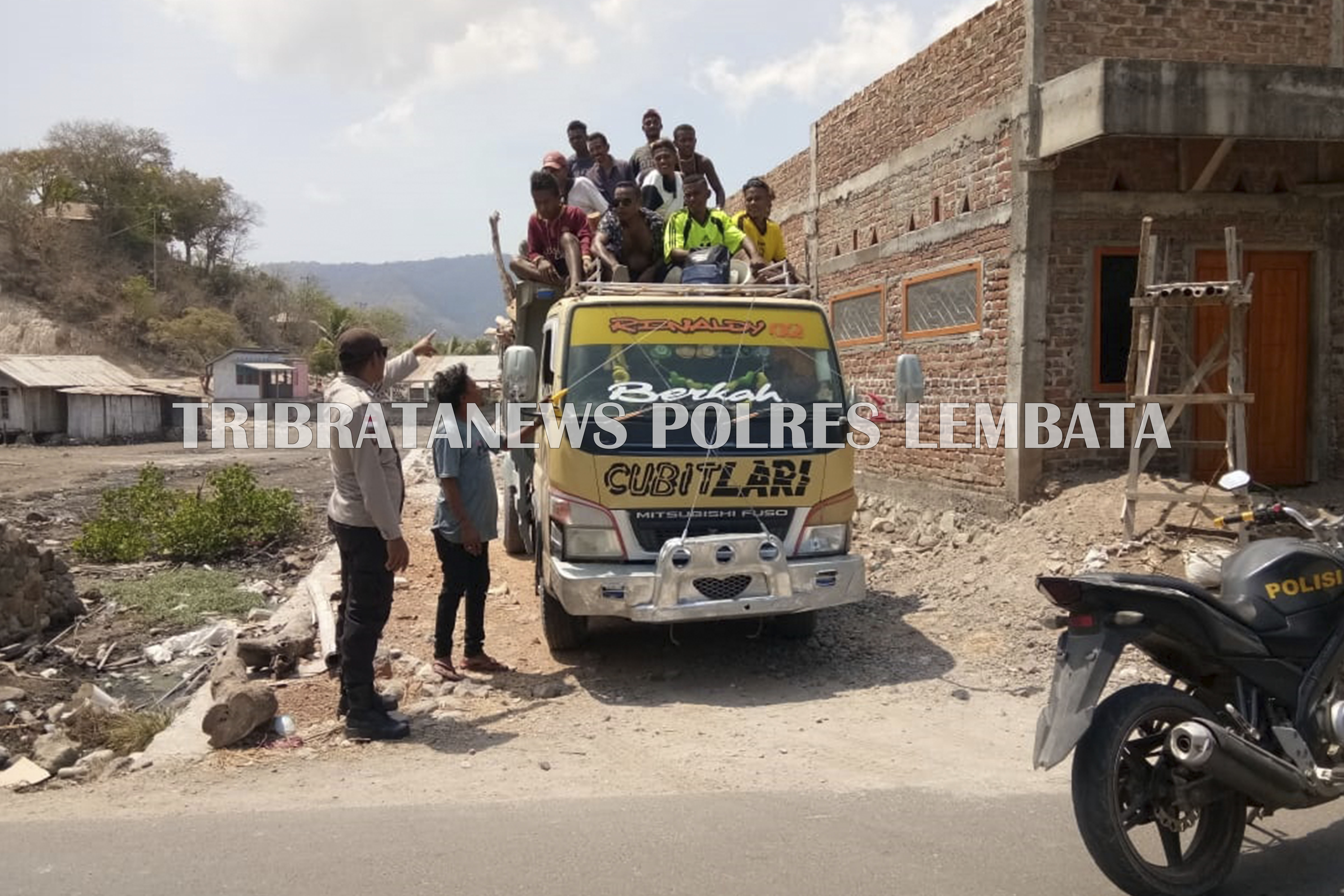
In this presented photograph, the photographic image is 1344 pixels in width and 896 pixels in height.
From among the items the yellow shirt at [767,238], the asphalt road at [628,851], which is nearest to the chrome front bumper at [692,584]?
the asphalt road at [628,851]

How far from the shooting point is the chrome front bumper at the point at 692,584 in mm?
5926

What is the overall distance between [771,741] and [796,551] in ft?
4.45

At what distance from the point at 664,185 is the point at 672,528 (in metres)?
4.56

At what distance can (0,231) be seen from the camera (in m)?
47.8

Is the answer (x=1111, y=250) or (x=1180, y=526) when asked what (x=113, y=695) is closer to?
(x=1180, y=526)

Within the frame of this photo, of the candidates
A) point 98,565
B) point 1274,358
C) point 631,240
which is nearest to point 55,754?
point 631,240

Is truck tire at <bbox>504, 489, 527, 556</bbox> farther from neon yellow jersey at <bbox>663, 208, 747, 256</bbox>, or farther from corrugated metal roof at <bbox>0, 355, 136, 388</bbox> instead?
corrugated metal roof at <bbox>0, 355, 136, 388</bbox>

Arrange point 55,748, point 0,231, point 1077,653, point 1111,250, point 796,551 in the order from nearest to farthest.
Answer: point 1077,653
point 55,748
point 796,551
point 1111,250
point 0,231

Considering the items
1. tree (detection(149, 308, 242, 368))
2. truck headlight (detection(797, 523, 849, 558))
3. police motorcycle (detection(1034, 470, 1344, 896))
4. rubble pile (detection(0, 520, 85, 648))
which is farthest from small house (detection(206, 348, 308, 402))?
police motorcycle (detection(1034, 470, 1344, 896))

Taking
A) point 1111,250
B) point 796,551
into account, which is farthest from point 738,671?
point 1111,250

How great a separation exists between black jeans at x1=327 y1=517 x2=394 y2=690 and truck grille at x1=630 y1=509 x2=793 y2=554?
1.49 m

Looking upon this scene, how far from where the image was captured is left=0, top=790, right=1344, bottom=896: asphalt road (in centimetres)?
356

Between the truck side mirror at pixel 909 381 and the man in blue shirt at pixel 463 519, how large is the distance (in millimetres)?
2656

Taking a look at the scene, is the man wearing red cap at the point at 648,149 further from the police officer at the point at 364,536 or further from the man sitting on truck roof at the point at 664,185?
the police officer at the point at 364,536
